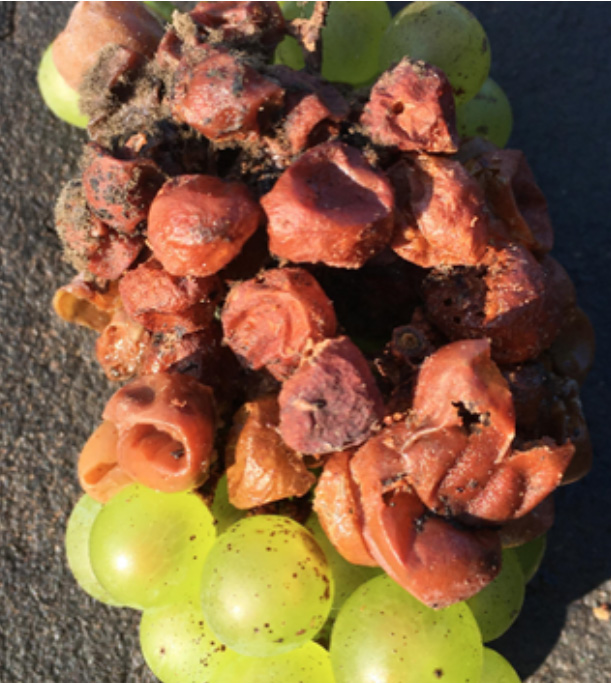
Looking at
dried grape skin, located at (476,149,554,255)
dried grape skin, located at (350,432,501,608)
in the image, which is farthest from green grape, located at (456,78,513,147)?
dried grape skin, located at (350,432,501,608)

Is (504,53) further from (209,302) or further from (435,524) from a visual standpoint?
(435,524)

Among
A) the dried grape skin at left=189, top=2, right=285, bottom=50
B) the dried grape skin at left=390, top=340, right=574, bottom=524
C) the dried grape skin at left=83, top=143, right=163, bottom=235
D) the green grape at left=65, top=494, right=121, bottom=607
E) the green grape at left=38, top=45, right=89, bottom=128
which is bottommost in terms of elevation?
the green grape at left=65, top=494, right=121, bottom=607

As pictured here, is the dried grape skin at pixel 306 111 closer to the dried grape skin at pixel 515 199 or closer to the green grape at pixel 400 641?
the dried grape skin at pixel 515 199

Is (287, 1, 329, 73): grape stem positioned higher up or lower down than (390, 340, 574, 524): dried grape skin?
higher up

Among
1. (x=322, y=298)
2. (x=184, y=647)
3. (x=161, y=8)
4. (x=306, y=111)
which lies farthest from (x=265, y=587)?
(x=161, y=8)

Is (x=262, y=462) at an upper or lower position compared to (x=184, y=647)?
upper

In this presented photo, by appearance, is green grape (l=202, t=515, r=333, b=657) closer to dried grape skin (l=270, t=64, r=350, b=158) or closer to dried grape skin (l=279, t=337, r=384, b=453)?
dried grape skin (l=279, t=337, r=384, b=453)

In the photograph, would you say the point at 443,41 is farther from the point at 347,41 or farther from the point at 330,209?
the point at 330,209

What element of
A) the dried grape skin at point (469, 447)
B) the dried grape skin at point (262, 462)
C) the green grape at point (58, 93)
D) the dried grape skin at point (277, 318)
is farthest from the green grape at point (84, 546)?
the green grape at point (58, 93)
